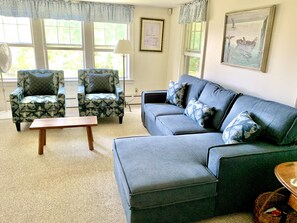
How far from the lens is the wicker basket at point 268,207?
1681mm

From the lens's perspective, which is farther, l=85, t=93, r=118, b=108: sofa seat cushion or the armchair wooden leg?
l=85, t=93, r=118, b=108: sofa seat cushion

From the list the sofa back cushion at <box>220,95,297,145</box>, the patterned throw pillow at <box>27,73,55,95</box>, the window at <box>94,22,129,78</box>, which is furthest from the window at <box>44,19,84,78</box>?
the sofa back cushion at <box>220,95,297,145</box>

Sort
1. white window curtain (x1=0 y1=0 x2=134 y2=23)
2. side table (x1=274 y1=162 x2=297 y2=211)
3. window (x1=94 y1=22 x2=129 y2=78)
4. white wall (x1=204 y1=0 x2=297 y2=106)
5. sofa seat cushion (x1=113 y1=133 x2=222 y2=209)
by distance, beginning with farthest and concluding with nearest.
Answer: window (x1=94 y1=22 x2=129 y2=78) → white window curtain (x1=0 y1=0 x2=134 y2=23) → white wall (x1=204 y1=0 x2=297 y2=106) → sofa seat cushion (x1=113 y1=133 x2=222 y2=209) → side table (x1=274 y1=162 x2=297 y2=211)

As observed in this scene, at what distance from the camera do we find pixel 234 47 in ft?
9.79

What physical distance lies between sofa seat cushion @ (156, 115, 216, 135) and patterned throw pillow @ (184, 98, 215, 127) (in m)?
0.06

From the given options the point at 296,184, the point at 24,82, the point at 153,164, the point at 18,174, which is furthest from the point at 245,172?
the point at 24,82

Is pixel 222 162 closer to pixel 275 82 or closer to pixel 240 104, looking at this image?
pixel 240 104

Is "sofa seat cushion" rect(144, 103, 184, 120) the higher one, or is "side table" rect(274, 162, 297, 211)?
"side table" rect(274, 162, 297, 211)

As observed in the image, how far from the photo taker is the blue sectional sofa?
1.62m

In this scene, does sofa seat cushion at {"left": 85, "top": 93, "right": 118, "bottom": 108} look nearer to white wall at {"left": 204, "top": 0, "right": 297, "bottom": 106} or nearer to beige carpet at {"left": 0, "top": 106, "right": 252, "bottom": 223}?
beige carpet at {"left": 0, "top": 106, "right": 252, "bottom": 223}

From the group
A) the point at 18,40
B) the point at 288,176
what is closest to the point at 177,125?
the point at 288,176

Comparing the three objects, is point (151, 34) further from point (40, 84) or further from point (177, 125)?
point (177, 125)

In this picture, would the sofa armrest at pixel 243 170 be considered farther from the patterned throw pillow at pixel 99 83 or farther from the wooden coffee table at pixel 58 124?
the patterned throw pillow at pixel 99 83

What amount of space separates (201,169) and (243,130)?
21.2 inches
